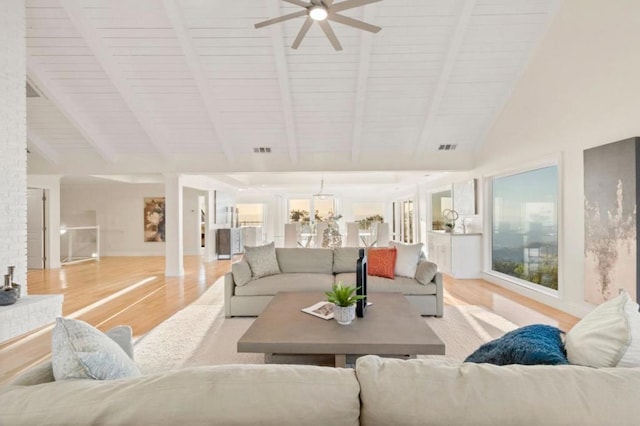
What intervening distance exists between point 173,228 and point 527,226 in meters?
6.44

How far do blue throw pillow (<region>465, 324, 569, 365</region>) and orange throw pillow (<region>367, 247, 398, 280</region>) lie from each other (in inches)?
107

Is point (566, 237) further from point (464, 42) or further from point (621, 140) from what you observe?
point (464, 42)

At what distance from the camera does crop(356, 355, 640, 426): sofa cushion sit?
31.7 inches

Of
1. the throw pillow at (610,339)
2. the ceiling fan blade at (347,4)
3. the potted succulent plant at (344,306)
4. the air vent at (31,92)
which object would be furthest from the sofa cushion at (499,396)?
the air vent at (31,92)

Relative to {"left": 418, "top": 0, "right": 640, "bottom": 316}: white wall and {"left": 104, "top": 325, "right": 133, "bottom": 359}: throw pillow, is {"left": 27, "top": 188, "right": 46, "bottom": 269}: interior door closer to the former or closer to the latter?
{"left": 104, "top": 325, "right": 133, "bottom": 359}: throw pillow

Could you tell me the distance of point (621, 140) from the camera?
10.9 feet

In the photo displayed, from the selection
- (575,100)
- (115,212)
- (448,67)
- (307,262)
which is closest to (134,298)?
(307,262)

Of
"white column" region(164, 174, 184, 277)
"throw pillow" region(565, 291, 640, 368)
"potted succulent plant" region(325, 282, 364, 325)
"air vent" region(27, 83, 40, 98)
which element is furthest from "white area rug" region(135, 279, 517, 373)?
"air vent" region(27, 83, 40, 98)

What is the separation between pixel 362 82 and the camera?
4.89 m

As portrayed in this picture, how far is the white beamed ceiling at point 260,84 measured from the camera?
4.19 m

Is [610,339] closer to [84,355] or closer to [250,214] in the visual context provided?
[84,355]

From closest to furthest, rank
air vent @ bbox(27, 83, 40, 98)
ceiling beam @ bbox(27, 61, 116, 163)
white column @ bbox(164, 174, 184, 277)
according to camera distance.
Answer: ceiling beam @ bbox(27, 61, 116, 163) → air vent @ bbox(27, 83, 40, 98) → white column @ bbox(164, 174, 184, 277)

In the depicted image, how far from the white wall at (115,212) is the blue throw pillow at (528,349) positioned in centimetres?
1069

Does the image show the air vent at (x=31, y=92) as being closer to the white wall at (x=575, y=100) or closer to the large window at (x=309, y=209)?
the white wall at (x=575, y=100)
